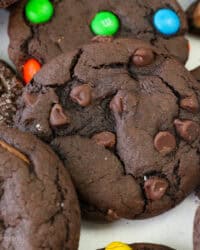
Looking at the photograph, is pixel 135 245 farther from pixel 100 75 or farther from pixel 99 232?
pixel 100 75

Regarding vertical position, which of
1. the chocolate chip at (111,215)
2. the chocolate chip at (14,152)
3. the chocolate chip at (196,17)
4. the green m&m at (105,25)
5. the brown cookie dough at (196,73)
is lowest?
the chocolate chip at (111,215)

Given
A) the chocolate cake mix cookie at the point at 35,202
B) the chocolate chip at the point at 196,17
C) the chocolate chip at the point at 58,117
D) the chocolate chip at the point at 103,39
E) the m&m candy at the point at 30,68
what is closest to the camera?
the chocolate cake mix cookie at the point at 35,202

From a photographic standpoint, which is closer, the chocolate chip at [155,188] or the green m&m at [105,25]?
the chocolate chip at [155,188]

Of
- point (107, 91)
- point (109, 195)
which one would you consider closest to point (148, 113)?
point (107, 91)

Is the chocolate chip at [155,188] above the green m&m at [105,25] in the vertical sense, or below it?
below

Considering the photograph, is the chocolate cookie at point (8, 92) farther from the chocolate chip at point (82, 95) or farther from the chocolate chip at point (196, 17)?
the chocolate chip at point (196, 17)

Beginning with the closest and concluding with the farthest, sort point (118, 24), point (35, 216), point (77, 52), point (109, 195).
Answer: point (35, 216), point (109, 195), point (77, 52), point (118, 24)

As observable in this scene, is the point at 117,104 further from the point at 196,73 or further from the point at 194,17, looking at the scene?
the point at 194,17

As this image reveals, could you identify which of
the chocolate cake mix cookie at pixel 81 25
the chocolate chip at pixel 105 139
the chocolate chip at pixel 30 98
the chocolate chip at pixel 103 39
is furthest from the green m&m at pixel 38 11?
the chocolate chip at pixel 105 139
